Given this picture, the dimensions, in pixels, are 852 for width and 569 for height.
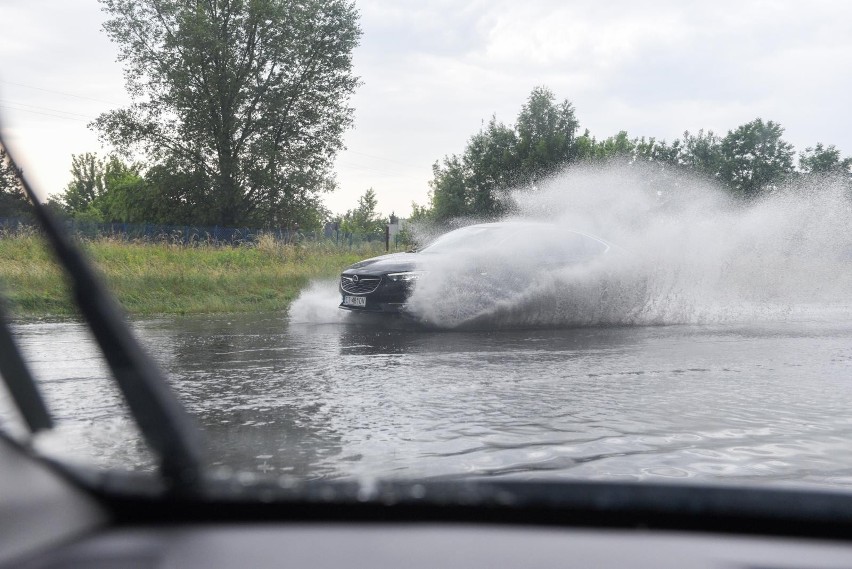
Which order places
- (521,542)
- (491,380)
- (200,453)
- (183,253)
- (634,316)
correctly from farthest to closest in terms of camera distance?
(183,253) → (634,316) → (491,380) → (200,453) → (521,542)

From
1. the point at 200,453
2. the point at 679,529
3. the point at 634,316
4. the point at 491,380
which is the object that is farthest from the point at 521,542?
the point at 634,316

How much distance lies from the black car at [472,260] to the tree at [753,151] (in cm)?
7112

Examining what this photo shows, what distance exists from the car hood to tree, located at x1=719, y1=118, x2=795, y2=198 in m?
72.6

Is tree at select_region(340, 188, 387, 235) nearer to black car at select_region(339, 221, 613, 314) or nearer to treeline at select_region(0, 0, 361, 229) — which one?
treeline at select_region(0, 0, 361, 229)

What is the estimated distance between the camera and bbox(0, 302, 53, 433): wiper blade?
1.52m

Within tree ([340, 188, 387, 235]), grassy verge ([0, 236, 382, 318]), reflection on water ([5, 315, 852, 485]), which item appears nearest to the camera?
reflection on water ([5, 315, 852, 485])

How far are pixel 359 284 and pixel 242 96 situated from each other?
3658 centimetres

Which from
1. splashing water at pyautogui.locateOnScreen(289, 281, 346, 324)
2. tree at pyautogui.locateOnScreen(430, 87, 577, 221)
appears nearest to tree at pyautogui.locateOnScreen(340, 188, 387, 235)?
tree at pyautogui.locateOnScreen(430, 87, 577, 221)

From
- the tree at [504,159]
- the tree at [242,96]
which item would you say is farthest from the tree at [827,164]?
the tree at [242,96]

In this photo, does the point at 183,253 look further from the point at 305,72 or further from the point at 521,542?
the point at 305,72

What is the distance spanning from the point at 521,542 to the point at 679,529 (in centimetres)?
28

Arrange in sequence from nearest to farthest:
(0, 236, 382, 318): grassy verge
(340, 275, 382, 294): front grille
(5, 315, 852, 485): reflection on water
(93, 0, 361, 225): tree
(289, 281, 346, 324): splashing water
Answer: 1. (5, 315, 852, 485): reflection on water
2. (340, 275, 382, 294): front grille
3. (289, 281, 346, 324): splashing water
4. (0, 236, 382, 318): grassy verge
5. (93, 0, 361, 225): tree

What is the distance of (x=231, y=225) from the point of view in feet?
157

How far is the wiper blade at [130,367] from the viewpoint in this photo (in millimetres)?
1536
